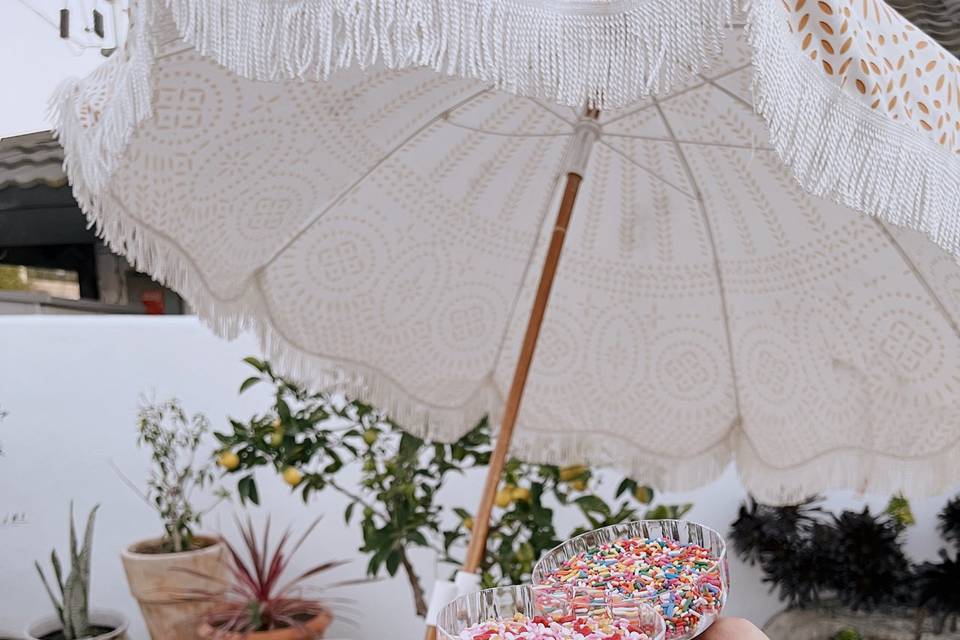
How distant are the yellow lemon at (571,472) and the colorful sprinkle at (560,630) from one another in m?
1.52

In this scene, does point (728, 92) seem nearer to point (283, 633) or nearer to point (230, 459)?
point (230, 459)

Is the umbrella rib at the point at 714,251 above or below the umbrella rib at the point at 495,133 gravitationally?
below

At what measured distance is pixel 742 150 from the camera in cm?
163

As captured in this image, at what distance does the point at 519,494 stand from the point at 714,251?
0.89m

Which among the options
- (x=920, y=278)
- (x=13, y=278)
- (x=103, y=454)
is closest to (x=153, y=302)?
(x=13, y=278)

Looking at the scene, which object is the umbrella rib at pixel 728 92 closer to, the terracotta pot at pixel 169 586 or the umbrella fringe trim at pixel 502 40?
the umbrella fringe trim at pixel 502 40

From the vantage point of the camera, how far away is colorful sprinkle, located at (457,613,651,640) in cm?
73

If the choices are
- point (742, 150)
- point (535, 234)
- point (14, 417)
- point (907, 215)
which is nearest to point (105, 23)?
point (14, 417)

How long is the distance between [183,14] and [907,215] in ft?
2.50

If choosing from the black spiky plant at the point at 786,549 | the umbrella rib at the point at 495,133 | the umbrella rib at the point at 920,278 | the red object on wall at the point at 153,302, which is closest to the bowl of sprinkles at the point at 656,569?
the umbrella rib at the point at 920,278

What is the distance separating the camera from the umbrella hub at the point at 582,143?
4.97ft

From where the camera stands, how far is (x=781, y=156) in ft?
2.72

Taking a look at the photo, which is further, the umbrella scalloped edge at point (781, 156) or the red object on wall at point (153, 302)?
the red object on wall at point (153, 302)

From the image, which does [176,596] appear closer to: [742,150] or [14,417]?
[14,417]
